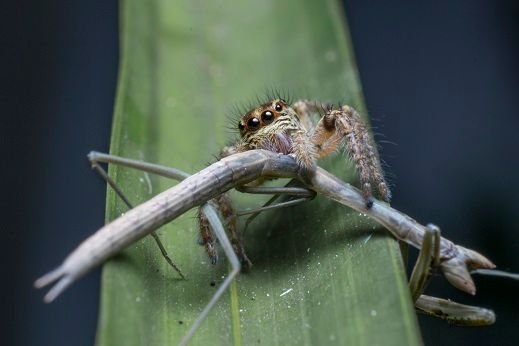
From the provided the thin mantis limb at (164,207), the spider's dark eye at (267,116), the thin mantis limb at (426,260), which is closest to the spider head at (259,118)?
the spider's dark eye at (267,116)

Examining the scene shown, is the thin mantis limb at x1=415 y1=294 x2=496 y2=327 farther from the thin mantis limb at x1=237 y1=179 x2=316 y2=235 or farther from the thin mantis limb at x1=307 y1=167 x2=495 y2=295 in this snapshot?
the thin mantis limb at x1=237 y1=179 x2=316 y2=235

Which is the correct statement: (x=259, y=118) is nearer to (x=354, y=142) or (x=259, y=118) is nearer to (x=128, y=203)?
(x=354, y=142)

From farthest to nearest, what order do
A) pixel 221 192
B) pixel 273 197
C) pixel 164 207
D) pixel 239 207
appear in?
pixel 239 207 → pixel 273 197 → pixel 221 192 → pixel 164 207

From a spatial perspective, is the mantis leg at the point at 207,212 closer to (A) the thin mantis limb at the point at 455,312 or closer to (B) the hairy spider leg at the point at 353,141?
(B) the hairy spider leg at the point at 353,141

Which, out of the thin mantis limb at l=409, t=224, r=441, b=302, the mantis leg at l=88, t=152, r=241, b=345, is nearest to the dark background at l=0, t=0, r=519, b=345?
the thin mantis limb at l=409, t=224, r=441, b=302

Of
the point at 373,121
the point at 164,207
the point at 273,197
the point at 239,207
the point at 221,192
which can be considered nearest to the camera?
the point at 164,207

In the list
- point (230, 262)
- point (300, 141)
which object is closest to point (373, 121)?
point (300, 141)
